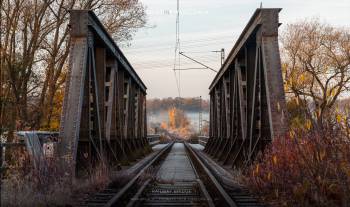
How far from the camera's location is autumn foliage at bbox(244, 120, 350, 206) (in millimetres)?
6910

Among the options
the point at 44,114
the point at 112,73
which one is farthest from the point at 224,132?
the point at 44,114

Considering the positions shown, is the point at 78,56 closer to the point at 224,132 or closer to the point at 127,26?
the point at 224,132

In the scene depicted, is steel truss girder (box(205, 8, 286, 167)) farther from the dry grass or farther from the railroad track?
the dry grass

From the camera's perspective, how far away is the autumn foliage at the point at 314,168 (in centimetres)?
691

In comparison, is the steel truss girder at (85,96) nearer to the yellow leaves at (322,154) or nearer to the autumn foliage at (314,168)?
the autumn foliage at (314,168)

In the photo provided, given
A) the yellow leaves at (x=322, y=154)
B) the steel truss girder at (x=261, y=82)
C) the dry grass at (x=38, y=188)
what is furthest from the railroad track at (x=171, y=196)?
the steel truss girder at (x=261, y=82)

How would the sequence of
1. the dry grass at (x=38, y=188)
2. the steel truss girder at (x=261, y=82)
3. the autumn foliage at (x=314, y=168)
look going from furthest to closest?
the steel truss girder at (x=261, y=82) < the dry grass at (x=38, y=188) < the autumn foliage at (x=314, y=168)

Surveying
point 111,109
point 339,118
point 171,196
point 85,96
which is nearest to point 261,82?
point 171,196

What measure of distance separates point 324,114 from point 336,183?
1.06 m

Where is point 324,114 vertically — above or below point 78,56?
below

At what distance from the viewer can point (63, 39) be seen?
2536cm

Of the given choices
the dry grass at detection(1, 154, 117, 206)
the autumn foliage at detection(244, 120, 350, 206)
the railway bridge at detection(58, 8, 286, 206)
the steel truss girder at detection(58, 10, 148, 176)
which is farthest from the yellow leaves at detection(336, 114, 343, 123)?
the steel truss girder at detection(58, 10, 148, 176)

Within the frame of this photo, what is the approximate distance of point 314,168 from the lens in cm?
725

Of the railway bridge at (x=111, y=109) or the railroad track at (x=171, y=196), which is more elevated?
the railway bridge at (x=111, y=109)
